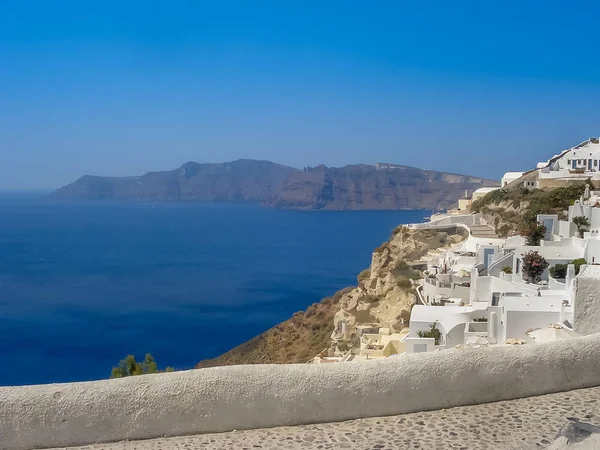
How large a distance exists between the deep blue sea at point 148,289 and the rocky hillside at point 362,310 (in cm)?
853

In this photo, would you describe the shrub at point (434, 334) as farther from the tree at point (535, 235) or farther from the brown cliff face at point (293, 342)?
the brown cliff face at point (293, 342)

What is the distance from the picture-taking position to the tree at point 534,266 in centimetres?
1659

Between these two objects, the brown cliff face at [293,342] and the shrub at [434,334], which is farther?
the brown cliff face at [293,342]

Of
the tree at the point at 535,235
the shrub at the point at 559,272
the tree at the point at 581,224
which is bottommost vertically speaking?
the shrub at the point at 559,272

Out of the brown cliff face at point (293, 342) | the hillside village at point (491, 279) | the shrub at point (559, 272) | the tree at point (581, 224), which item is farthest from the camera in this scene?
the brown cliff face at point (293, 342)

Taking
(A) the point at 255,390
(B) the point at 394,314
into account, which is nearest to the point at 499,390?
(A) the point at 255,390

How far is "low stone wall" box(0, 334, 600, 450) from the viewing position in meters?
5.46

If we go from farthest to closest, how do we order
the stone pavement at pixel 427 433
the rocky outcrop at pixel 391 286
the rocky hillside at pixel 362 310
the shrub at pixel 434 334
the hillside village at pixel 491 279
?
the rocky hillside at pixel 362 310 → the rocky outcrop at pixel 391 286 → the shrub at pixel 434 334 → the hillside village at pixel 491 279 → the stone pavement at pixel 427 433

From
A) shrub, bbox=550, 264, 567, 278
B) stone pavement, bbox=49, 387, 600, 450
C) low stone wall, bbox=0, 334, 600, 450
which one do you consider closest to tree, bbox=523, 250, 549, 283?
shrub, bbox=550, 264, 567, 278

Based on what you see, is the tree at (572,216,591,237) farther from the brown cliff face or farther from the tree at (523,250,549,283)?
the brown cliff face

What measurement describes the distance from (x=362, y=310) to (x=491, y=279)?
1087 cm

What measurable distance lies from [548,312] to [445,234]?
21609mm

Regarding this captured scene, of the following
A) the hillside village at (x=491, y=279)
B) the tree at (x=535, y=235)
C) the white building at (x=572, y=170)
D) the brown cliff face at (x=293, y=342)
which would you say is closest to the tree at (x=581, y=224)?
the hillside village at (x=491, y=279)

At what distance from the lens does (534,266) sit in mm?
16609
